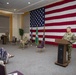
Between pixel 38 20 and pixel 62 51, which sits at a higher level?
pixel 38 20

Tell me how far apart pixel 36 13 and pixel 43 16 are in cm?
110

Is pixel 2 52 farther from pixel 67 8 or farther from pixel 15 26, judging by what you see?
pixel 15 26

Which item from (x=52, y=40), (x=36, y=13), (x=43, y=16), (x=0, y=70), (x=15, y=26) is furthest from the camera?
(x=15, y=26)

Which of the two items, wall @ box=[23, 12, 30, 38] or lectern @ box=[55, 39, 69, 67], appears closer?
lectern @ box=[55, 39, 69, 67]

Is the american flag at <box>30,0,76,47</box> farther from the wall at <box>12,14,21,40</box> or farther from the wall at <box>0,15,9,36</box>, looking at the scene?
the wall at <box>0,15,9,36</box>

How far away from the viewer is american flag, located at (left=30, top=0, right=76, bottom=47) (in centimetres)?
710

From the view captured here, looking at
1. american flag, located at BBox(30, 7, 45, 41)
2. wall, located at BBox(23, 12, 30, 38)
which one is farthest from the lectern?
wall, located at BBox(23, 12, 30, 38)

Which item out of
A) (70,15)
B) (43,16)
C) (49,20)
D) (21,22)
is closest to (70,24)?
(70,15)

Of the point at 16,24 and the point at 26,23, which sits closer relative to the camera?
the point at 26,23

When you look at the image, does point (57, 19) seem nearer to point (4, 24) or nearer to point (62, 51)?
point (62, 51)

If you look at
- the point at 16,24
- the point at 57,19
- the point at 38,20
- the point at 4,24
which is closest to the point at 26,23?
the point at 16,24

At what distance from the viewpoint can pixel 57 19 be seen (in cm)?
809

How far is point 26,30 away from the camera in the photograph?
1158 centimetres

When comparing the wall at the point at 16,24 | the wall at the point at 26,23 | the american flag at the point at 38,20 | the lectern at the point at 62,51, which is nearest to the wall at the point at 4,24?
the wall at the point at 16,24
